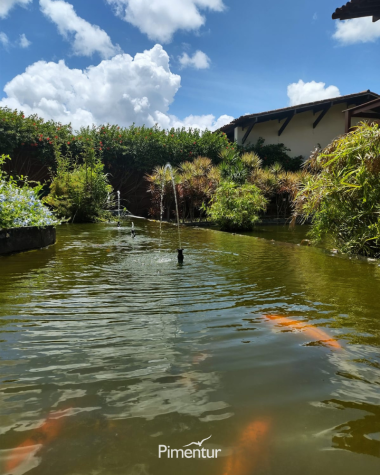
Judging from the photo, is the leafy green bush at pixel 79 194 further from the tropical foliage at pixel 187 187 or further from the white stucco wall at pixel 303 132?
the white stucco wall at pixel 303 132

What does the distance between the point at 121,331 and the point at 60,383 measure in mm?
Result: 694

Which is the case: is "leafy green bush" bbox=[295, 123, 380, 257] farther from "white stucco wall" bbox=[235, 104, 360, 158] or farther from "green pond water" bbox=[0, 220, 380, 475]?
"white stucco wall" bbox=[235, 104, 360, 158]

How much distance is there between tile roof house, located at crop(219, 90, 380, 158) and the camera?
20.9 m

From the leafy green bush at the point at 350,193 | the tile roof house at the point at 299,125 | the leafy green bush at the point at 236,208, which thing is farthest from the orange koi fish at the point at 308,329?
the tile roof house at the point at 299,125

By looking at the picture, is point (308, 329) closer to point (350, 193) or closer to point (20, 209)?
point (350, 193)

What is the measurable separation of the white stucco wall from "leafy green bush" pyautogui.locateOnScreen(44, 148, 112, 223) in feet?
38.3

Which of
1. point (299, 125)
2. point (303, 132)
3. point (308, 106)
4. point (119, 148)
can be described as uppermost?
point (308, 106)

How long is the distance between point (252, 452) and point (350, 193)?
5.51 meters

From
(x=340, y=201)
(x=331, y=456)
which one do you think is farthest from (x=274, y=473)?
(x=340, y=201)

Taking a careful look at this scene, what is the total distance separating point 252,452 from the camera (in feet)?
3.96

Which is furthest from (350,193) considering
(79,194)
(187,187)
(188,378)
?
(79,194)

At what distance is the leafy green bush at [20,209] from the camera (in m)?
5.61

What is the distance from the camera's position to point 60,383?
65.2 inches

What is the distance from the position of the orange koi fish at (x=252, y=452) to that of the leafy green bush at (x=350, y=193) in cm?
477
